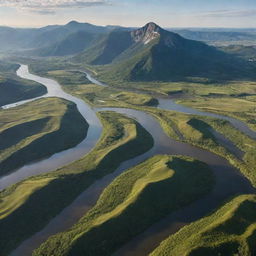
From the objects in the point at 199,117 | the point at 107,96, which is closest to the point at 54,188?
the point at 199,117

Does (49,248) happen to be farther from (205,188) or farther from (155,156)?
(155,156)

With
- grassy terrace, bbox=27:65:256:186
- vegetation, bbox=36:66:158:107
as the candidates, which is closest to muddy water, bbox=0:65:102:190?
grassy terrace, bbox=27:65:256:186

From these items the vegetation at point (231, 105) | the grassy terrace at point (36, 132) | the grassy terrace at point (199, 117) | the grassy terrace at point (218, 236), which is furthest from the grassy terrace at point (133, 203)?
the vegetation at point (231, 105)

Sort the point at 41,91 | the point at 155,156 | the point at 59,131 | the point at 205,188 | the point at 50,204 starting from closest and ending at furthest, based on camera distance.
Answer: the point at 50,204 → the point at 205,188 → the point at 155,156 → the point at 59,131 → the point at 41,91

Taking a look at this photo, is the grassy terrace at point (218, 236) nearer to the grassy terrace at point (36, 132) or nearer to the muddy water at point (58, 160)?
the muddy water at point (58, 160)

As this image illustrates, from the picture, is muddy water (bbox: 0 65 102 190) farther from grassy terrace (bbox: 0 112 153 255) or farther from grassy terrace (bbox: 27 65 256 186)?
grassy terrace (bbox: 27 65 256 186)

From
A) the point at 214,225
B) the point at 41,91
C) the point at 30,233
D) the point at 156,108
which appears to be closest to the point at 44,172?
the point at 30,233
